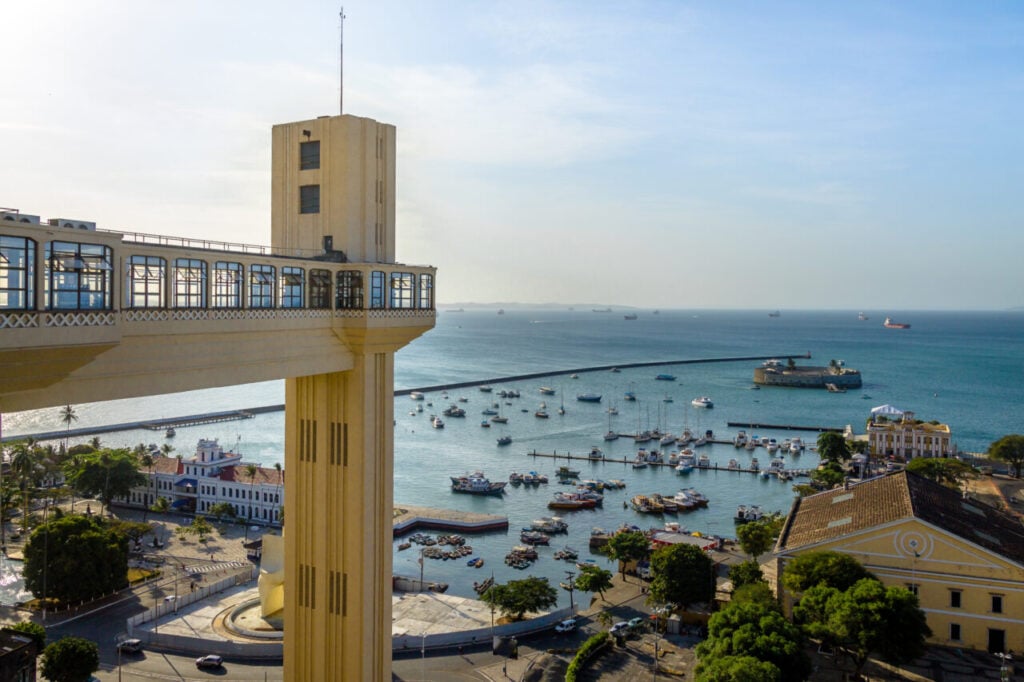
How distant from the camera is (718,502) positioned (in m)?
69.1

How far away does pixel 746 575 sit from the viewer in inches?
1403

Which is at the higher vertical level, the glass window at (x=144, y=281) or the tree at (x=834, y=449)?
the glass window at (x=144, y=281)

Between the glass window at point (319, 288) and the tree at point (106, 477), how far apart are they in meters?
51.7

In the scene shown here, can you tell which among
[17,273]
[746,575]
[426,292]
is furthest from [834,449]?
[17,273]

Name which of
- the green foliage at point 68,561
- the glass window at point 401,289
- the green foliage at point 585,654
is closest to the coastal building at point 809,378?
the green foliage at point 585,654

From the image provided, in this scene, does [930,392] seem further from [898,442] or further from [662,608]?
[662,608]

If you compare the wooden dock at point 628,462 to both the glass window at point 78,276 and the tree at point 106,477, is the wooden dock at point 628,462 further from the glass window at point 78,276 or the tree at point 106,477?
the glass window at point 78,276

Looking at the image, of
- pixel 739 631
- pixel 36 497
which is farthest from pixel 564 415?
pixel 739 631

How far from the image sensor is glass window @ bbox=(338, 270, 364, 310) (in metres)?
16.0

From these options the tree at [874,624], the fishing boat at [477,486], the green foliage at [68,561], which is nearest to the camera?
the tree at [874,624]

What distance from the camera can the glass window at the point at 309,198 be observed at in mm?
17234

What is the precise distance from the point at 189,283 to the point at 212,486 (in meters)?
54.4

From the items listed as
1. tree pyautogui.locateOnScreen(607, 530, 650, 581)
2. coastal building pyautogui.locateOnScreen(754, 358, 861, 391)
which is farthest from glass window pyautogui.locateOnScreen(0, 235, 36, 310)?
coastal building pyautogui.locateOnScreen(754, 358, 861, 391)

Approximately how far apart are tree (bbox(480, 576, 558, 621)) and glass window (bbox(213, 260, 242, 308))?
27.7 m
